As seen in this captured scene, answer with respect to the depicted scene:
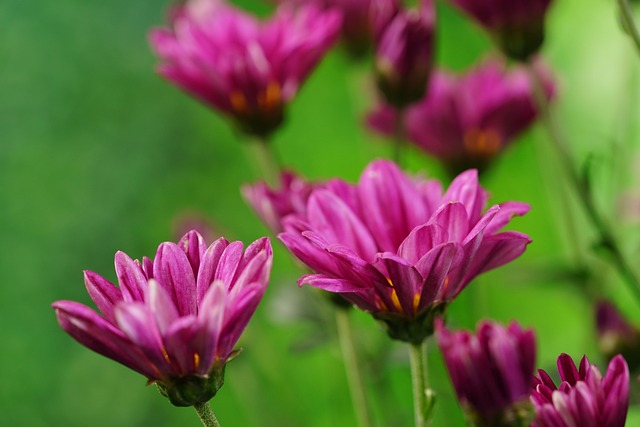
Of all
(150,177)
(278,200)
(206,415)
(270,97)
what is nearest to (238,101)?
(270,97)

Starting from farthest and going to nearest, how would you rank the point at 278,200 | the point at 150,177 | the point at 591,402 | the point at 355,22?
the point at 150,177 → the point at 355,22 → the point at 278,200 → the point at 591,402

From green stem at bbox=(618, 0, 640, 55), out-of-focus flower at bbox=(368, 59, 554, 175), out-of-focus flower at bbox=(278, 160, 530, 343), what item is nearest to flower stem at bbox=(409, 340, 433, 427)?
out-of-focus flower at bbox=(278, 160, 530, 343)

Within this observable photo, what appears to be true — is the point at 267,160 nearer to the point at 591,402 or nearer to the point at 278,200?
the point at 278,200

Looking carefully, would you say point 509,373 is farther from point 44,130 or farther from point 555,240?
point 44,130

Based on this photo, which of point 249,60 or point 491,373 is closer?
point 491,373

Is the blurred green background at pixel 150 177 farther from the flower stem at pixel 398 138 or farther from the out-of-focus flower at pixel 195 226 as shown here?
the flower stem at pixel 398 138
